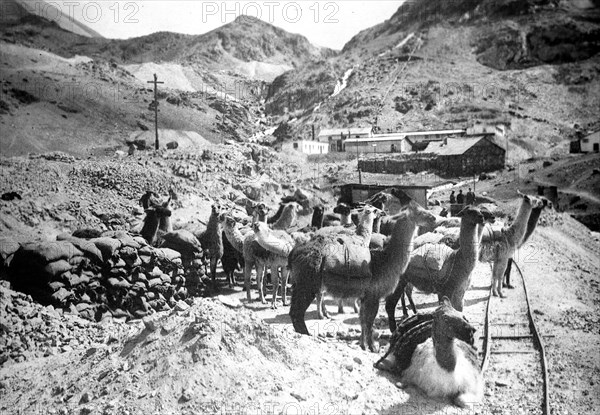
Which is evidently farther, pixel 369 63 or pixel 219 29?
pixel 219 29

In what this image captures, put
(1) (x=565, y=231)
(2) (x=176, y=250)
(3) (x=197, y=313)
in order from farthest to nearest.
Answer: (1) (x=565, y=231) → (2) (x=176, y=250) → (3) (x=197, y=313)

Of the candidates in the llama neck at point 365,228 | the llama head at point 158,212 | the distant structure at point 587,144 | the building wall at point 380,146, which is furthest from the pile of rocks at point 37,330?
the distant structure at point 587,144

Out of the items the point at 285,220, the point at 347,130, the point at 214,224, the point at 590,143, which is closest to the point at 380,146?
the point at 347,130

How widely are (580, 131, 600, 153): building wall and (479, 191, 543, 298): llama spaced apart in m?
47.1

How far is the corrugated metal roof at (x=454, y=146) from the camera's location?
48225mm

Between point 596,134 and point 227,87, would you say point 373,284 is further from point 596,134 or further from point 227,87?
point 227,87

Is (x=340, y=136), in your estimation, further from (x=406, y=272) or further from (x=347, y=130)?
(x=406, y=272)

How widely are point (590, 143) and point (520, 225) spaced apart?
4920 centimetres

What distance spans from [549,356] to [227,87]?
109m

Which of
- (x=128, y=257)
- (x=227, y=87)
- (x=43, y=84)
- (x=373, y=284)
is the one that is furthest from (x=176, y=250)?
(x=227, y=87)

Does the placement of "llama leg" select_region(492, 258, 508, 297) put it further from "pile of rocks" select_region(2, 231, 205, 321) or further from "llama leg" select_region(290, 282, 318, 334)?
"pile of rocks" select_region(2, 231, 205, 321)

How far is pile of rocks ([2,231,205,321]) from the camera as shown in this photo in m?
10.5

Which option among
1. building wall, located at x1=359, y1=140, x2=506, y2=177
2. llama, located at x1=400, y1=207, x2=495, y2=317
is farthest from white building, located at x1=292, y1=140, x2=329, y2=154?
llama, located at x1=400, y1=207, x2=495, y2=317

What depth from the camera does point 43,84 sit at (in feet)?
160
